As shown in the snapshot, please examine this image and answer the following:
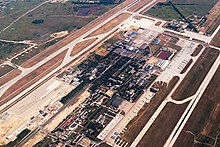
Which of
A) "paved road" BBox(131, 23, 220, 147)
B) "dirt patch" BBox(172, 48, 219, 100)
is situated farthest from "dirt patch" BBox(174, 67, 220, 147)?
"dirt patch" BBox(172, 48, 219, 100)

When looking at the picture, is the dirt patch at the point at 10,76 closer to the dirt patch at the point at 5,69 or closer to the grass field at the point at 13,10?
the dirt patch at the point at 5,69

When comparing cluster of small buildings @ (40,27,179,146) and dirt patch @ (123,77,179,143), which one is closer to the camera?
dirt patch @ (123,77,179,143)

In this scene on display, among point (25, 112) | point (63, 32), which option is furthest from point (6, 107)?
point (63, 32)

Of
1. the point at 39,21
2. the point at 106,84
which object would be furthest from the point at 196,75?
the point at 39,21

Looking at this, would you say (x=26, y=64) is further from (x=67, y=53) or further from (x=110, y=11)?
(x=110, y=11)

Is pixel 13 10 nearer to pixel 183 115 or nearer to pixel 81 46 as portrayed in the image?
pixel 81 46

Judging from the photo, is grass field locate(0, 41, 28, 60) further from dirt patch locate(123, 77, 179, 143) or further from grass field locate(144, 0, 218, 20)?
grass field locate(144, 0, 218, 20)

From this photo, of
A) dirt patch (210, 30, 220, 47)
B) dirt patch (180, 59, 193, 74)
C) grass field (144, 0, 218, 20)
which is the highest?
grass field (144, 0, 218, 20)
